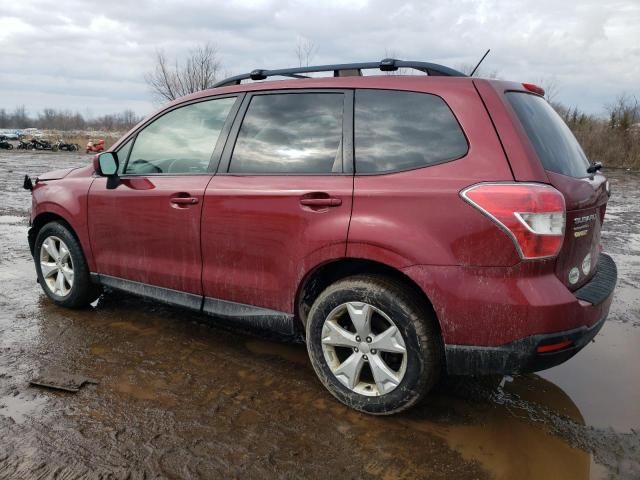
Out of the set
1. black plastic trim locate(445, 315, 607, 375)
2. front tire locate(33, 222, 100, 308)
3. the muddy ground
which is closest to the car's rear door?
the muddy ground

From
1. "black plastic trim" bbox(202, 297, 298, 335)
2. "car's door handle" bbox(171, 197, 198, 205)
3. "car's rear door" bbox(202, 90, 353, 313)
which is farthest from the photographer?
"car's door handle" bbox(171, 197, 198, 205)

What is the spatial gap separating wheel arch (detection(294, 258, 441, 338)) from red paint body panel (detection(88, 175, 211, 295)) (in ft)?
2.63

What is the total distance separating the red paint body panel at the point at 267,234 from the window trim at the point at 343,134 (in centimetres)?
3

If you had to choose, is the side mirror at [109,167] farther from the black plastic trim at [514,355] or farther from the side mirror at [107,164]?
the black plastic trim at [514,355]

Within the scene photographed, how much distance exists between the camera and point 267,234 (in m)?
3.09

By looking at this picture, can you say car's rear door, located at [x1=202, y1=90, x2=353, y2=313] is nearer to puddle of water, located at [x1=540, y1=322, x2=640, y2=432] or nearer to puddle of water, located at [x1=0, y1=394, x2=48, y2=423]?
puddle of water, located at [x1=0, y1=394, x2=48, y2=423]

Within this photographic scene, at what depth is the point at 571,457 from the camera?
256 cm

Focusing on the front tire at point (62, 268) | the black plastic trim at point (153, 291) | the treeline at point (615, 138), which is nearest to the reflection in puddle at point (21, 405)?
the black plastic trim at point (153, 291)

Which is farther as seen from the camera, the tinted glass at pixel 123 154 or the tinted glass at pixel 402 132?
the tinted glass at pixel 123 154

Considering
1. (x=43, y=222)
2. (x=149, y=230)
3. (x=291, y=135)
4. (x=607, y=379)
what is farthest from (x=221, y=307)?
(x=607, y=379)

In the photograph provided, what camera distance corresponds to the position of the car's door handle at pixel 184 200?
11.2 ft

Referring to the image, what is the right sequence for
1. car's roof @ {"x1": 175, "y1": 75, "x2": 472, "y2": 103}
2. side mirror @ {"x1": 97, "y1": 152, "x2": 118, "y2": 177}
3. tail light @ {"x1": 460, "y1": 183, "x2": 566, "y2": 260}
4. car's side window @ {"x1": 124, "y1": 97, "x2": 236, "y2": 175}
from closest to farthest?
tail light @ {"x1": 460, "y1": 183, "x2": 566, "y2": 260}
car's roof @ {"x1": 175, "y1": 75, "x2": 472, "y2": 103}
car's side window @ {"x1": 124, "y1": 97, "x2": 236, "y2": 175}
side mirror @ {"x1": 97, "y1": 152, "x2": 118, "y2": 177}

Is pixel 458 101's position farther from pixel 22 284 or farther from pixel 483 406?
pixel 22 284

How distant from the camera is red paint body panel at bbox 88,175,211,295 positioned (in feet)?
11.4
